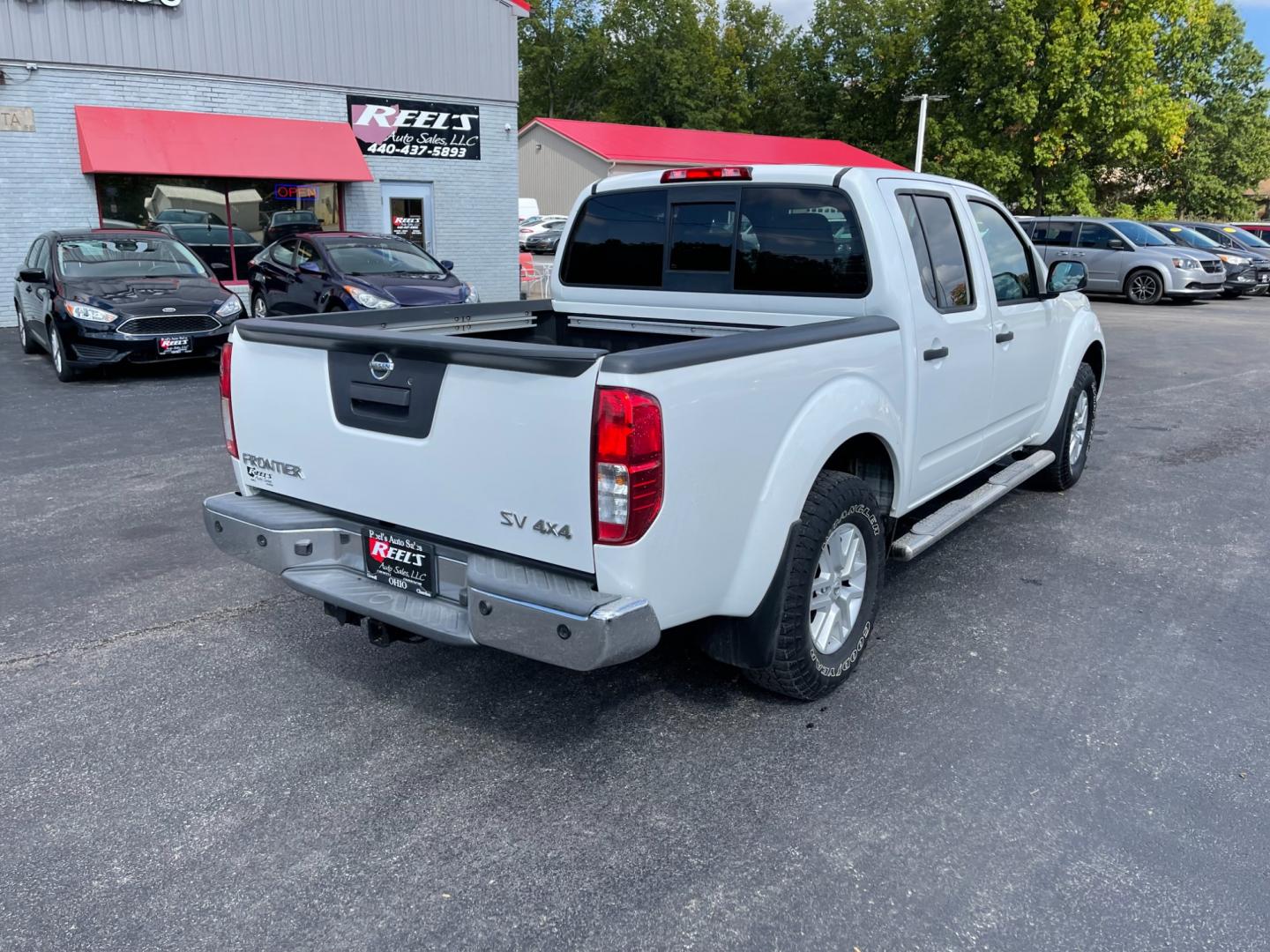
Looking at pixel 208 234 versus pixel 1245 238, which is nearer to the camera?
pixel 208 234

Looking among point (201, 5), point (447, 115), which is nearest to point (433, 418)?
point (201, 5)

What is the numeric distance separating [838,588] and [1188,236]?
914 inches

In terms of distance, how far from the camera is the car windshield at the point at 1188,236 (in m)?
22.5

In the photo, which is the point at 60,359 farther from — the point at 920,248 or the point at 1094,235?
the point at 1094,235

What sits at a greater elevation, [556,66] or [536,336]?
[556,66]

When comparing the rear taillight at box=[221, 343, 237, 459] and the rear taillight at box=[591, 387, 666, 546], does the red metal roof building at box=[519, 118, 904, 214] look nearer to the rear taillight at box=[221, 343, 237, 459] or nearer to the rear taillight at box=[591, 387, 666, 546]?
the rear taillight at box=[221, 343, 237, 459]

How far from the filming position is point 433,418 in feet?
10.1

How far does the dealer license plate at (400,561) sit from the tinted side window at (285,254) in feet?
36.6

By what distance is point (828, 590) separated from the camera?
145 inches

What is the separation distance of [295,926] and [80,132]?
16.6m

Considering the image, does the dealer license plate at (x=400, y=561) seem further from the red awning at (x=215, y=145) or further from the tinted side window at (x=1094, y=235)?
the tinted side window at (x=1094, y=235)

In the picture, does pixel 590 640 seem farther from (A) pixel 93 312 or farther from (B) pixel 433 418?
(A) pixel 93 312

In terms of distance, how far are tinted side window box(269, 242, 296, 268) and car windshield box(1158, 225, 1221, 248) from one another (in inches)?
763

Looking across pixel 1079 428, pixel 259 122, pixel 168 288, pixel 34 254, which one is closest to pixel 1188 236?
pixel 1079 428
